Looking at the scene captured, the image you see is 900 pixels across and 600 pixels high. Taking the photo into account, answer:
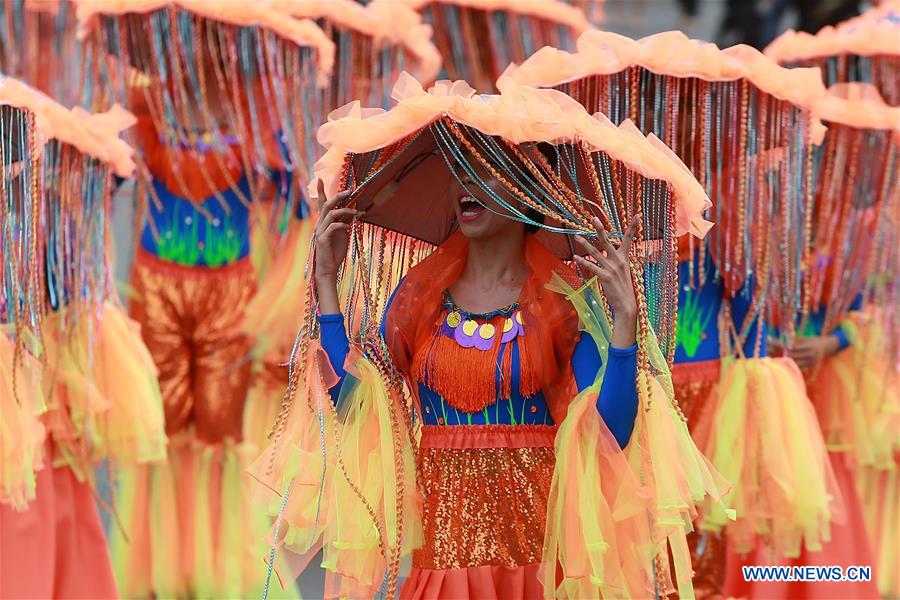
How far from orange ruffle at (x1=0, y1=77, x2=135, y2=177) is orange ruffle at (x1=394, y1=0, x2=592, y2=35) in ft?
6.53

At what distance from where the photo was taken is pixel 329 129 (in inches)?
116

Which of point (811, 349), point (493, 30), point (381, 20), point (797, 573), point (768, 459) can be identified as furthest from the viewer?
A: point (493, 30)

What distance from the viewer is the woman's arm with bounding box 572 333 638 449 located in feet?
8.95

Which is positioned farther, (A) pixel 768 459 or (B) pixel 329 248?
(A) pixel 768 459

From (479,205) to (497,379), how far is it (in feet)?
1.29

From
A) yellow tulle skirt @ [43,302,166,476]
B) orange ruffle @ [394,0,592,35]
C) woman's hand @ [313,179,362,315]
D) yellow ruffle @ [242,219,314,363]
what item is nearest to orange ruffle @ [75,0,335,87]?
yellow ruffle @ [242,219,314,363]

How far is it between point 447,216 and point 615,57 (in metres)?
0.82

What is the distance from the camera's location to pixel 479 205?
2.98 metres

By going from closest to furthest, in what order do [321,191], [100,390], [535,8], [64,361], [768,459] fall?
[321,191] < [768,459] < [64,361] < [100,390] < [535,8]

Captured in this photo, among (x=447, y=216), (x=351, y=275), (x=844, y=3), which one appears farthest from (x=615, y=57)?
(x=844, y=3)

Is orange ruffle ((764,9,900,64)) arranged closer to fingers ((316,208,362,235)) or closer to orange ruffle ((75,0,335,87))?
orange ruffle ((75,0,335,87))

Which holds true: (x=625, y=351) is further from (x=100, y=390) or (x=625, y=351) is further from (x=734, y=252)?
(x=100, y=390)

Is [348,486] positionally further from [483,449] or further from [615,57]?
[615,57]

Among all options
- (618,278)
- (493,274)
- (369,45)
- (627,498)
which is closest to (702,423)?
(493,274)
